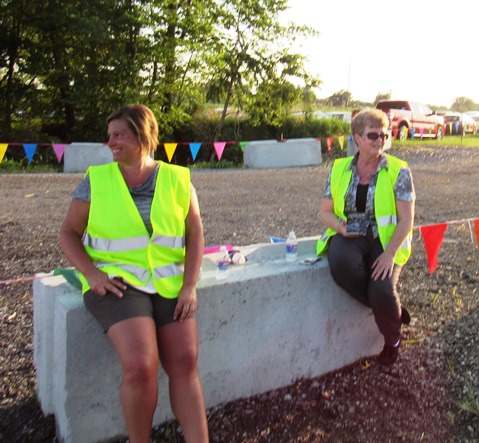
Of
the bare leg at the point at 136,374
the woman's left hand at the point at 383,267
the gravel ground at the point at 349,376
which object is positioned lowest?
the gravel ground at the point at 349,376

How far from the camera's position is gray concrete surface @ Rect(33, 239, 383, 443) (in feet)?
8.11

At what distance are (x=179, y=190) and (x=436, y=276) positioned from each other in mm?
3263

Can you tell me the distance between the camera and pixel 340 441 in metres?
2.70

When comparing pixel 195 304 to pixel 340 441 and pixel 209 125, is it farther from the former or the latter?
pixel 209 125

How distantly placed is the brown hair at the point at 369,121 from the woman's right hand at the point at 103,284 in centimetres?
178

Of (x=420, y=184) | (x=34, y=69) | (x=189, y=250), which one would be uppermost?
(x=34, y=69)

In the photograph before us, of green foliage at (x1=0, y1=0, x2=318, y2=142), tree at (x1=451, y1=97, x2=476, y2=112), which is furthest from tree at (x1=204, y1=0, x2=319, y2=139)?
tree at (x1=451, y1=97, x2=476, y2=112)

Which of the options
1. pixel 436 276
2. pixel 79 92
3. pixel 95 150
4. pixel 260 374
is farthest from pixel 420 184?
pixel 79 92

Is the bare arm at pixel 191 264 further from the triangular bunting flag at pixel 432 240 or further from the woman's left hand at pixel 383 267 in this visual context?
the triangular bunting flag at pixel 432 240

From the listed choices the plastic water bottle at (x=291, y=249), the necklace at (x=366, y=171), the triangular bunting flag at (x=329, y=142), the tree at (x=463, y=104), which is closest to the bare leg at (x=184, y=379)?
the plastic water bottle at (x=291, y=249)

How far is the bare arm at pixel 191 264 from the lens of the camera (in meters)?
2.48

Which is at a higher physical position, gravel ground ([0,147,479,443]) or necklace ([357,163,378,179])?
necklace ([357,163,378,179])

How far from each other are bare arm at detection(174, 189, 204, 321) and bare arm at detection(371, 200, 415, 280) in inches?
43.0

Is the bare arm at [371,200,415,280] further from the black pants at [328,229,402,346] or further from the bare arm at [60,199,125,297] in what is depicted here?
the bare arm at [60,199,125,297]
